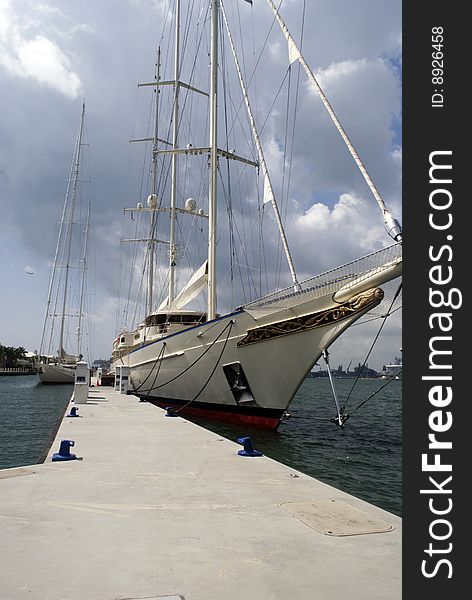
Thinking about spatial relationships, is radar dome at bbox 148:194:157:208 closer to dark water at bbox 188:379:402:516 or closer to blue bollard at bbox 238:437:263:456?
dark water at bbox 188:379:402:516

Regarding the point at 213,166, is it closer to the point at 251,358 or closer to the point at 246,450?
the point at 251,358

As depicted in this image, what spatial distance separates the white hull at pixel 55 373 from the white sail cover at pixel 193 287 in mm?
36209

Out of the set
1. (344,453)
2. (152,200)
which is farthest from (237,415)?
(152,200)

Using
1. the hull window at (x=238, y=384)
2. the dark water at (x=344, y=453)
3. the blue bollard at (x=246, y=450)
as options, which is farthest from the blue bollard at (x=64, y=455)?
the hull window at (x=238, y=384)

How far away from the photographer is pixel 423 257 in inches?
123

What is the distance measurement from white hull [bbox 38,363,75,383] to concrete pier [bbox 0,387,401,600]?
178ft

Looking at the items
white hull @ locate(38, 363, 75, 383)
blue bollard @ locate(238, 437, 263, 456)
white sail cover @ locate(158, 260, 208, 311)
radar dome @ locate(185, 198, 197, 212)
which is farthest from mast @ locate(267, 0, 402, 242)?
white hull @ locate(38, 363, 75, 383)

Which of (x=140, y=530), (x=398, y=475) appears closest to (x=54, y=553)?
(x=140, y=530)

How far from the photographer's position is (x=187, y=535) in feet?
14.1

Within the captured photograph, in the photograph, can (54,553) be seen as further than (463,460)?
Yes

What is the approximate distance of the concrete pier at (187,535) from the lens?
10.7ft

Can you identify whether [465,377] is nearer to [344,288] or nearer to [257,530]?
[257,530]

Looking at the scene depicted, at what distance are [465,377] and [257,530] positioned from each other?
2469 mm

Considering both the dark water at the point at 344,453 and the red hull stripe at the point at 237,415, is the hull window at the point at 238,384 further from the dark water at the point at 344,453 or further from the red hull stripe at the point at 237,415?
the dark water at the point at 344,453
